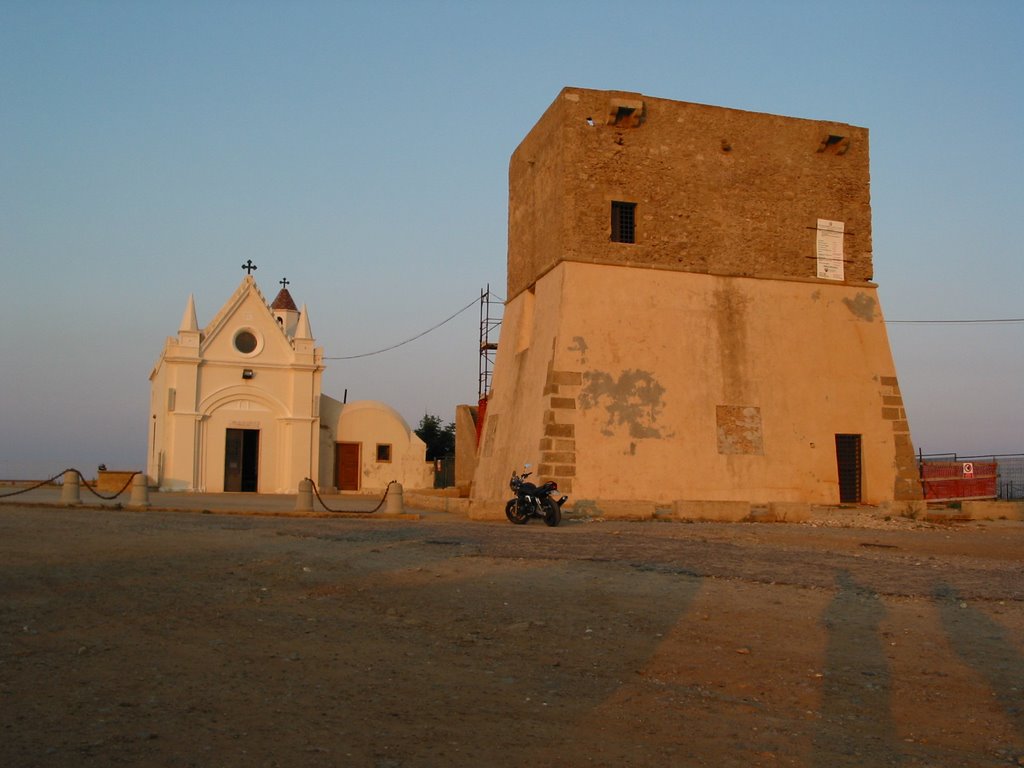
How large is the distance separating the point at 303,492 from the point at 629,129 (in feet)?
34.0

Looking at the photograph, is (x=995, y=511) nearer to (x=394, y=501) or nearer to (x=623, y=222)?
(x=623, y=222)

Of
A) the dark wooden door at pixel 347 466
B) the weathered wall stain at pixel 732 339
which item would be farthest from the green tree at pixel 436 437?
the weathered wall stain at pixel 732 339

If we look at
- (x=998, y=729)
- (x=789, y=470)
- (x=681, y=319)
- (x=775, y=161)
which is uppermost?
(x=775, y=161)

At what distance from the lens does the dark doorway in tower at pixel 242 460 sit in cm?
3119

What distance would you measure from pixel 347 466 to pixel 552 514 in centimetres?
1866

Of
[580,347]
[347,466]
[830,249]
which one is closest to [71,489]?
[580,347]

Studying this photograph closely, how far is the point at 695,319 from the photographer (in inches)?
830

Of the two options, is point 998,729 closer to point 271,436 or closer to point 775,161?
point 775,161

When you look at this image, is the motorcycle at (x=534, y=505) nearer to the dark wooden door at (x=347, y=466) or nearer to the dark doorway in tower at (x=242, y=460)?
the dark doorway in tower at (x=242, y=460)

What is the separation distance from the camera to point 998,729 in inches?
205

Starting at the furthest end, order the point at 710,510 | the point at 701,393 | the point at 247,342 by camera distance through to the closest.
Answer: the point at 247,342
the point at 701,393
the point at 710,510

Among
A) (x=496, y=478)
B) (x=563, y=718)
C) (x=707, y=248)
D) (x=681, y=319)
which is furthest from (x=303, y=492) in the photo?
(x=563, y=718)

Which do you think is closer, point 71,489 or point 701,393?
point 71,489

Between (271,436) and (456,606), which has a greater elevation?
(271,436)
